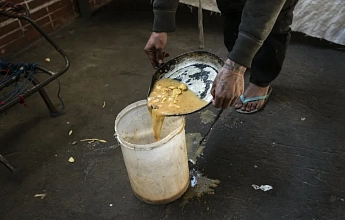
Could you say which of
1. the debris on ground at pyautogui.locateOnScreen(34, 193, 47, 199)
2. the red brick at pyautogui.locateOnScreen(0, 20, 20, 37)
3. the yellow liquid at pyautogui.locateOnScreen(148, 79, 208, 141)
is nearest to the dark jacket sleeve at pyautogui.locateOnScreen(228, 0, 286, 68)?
the yellow liquid at pyautogui.locateOnScreen(148, 79, 208, 141)

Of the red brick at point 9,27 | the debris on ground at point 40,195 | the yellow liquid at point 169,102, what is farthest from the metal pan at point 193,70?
the red brick at point 9,27

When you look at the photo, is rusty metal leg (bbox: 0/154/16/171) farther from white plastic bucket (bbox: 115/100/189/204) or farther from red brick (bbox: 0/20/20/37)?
red brick (bbox: 0/20/20/37)

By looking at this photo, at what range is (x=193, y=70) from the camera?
124 centimetres

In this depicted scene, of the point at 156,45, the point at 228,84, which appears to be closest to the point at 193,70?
the point at 156,45

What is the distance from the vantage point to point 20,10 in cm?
155

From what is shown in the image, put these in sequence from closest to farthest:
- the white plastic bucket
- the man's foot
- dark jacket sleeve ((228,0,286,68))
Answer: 1. dark jacket sleeve ((228,0,286,68))
2. the white plastic bucket
3. the man's foot

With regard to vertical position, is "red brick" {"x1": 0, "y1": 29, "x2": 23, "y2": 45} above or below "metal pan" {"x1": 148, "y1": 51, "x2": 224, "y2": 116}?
below

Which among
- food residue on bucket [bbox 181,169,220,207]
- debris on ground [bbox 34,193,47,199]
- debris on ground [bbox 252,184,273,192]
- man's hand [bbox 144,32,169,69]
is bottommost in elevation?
debris on ground [bbox 34,193,47,199]

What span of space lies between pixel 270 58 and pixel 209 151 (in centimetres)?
45

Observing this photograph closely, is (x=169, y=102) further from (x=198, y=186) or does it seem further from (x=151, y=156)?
(x=198, y=186)

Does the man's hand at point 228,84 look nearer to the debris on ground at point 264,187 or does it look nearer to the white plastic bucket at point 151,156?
the white plastic bucket at point 151,156

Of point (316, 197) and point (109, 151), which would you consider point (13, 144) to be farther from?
point (316, 197)

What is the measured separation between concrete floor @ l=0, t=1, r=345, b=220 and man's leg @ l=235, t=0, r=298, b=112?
9cm

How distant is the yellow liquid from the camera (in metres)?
1.06
